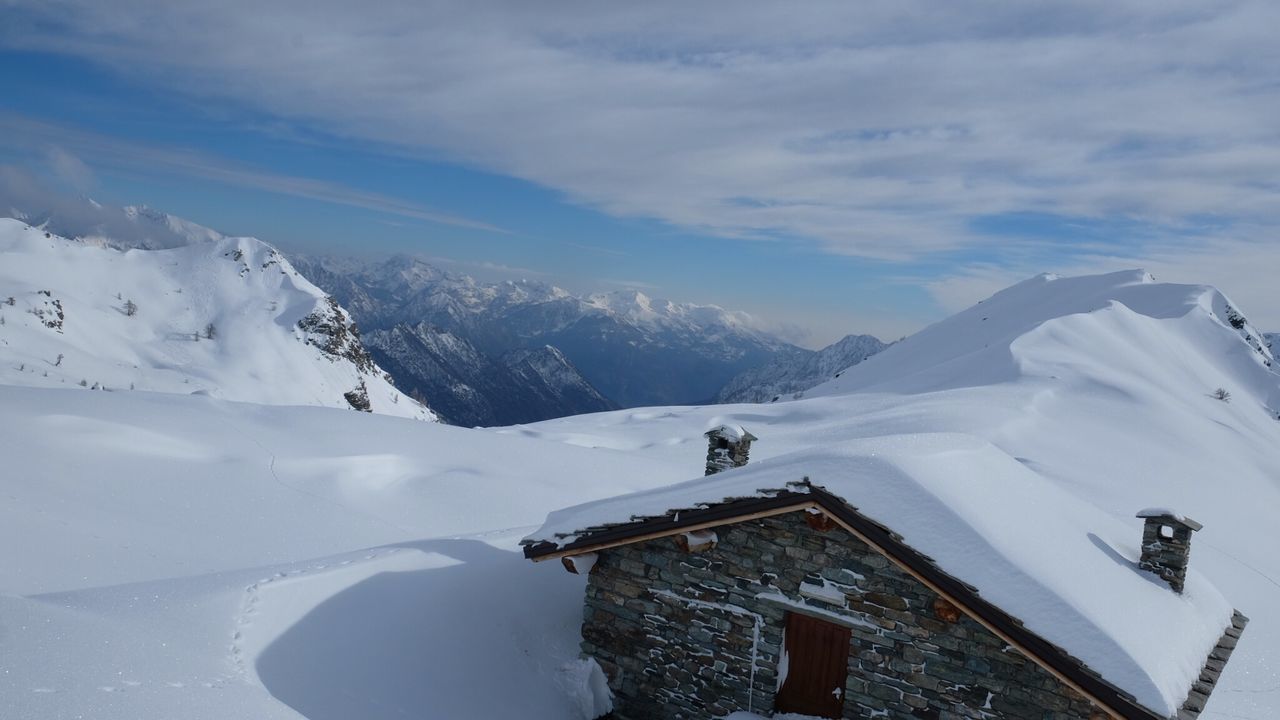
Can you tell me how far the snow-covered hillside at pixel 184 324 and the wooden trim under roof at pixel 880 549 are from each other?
2626 inches

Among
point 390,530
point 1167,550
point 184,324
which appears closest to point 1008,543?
point 1167,550

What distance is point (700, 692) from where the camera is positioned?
977 centimetres

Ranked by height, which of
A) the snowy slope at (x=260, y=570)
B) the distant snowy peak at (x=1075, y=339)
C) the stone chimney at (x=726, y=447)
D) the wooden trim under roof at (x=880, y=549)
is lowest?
the snowy slope at (x=260, y=570)

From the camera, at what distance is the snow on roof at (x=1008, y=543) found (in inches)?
306

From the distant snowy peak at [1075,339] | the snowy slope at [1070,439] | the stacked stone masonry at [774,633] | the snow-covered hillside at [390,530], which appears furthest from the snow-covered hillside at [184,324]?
the stacked stone masonry at [774,633]

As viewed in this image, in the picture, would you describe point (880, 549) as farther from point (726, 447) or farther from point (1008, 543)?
point (726, 447)

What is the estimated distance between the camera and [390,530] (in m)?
15.5

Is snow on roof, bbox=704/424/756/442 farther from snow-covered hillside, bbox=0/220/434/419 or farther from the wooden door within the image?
snow-covered hillside, bbox=0/220/434/419

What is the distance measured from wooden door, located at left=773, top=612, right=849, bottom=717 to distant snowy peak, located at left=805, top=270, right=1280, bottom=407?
32.4 metres

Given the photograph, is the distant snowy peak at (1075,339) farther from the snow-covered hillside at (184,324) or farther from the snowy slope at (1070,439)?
the snow-covered hillside at (184,324)

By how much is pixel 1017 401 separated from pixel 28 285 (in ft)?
308

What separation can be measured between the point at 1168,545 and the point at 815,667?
18.7ft

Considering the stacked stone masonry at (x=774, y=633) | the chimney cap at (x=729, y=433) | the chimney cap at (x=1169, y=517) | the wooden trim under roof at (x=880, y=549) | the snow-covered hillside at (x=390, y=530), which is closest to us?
the wooden trim under roof at (x=880, y=549)

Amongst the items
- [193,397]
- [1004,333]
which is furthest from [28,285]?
[1004,333]
